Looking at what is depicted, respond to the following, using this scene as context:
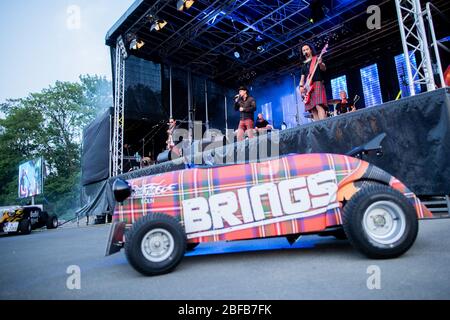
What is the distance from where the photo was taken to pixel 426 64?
517cm

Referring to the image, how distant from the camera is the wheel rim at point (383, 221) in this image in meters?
2.33

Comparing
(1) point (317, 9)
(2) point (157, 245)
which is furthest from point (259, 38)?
(2) point (157, 245)

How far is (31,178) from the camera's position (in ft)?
62.8

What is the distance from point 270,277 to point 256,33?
1183cm

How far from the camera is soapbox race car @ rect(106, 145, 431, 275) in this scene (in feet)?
7.74

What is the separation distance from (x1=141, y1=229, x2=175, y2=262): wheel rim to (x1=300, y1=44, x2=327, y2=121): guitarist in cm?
456

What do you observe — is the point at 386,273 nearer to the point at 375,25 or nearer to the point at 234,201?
the point at 234,201

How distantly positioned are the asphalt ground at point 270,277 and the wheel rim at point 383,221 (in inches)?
7.8

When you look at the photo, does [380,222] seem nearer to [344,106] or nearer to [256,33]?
[344,106]

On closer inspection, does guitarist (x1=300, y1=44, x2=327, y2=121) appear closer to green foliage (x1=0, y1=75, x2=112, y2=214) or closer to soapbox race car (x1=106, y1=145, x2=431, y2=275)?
soapbox race car (x1=106, y1=145, x2=431, y2=275)

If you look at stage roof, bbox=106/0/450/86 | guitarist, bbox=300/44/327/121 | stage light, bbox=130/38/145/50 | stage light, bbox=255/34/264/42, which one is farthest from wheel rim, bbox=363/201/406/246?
stage light, bbox=255/34/264/42
